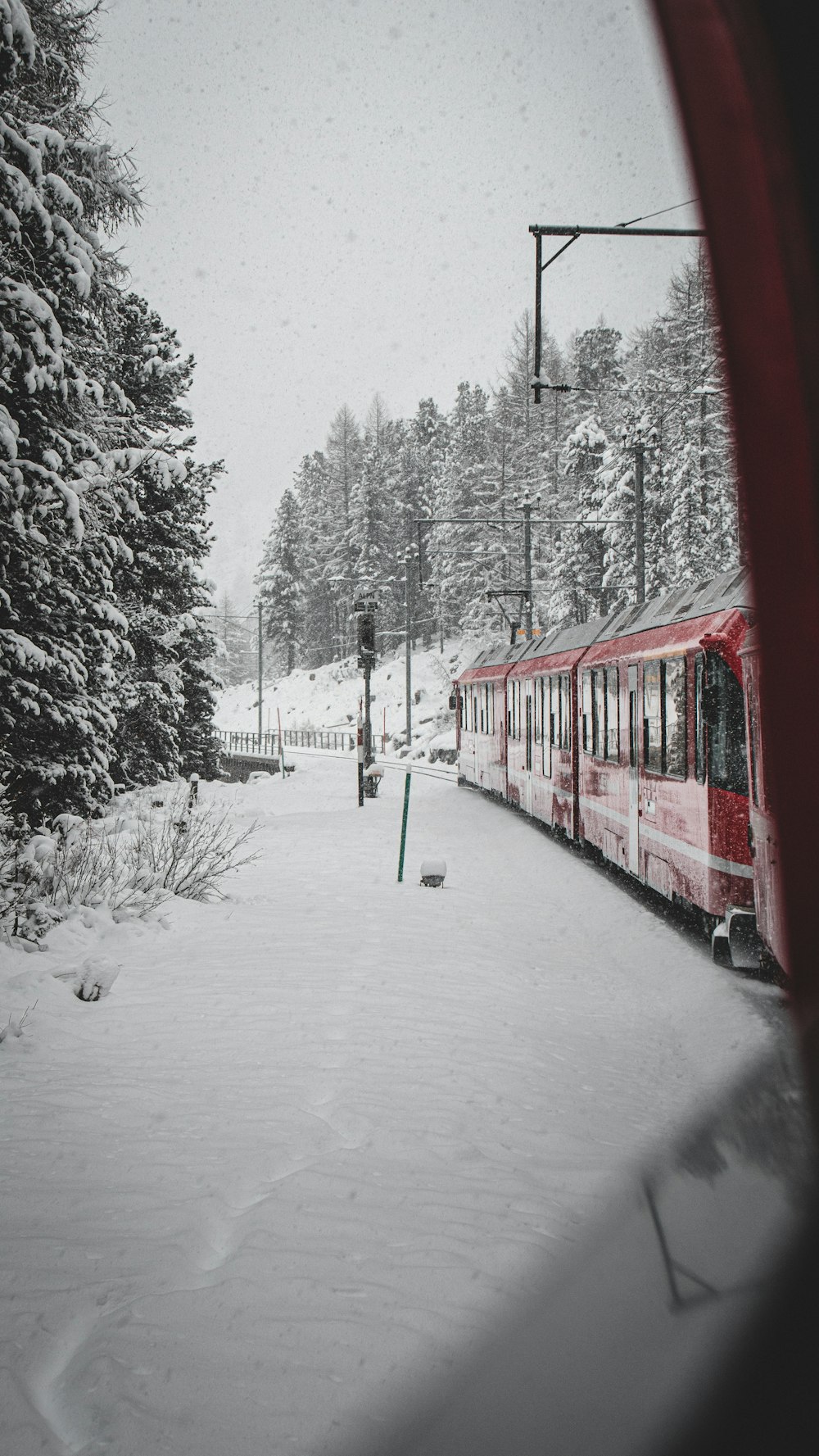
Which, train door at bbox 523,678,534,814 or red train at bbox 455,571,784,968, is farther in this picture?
train door at bbox 523,678,534,814

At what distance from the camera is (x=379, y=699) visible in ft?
187

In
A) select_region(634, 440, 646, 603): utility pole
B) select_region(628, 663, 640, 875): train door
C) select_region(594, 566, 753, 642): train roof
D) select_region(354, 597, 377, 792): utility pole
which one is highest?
select_region(634, 440, 646, 603): utility pole

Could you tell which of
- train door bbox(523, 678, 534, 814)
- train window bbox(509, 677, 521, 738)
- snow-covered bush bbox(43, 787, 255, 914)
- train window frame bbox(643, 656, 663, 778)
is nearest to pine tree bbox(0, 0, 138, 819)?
snow-covered bush bbox(43, 787, 255, 914)

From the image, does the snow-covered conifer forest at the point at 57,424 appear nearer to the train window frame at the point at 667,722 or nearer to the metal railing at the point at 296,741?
the train window frame at the point at 667,722

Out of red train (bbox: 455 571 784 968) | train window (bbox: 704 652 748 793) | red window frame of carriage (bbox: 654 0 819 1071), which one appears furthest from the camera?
train window (bbox: 704 652 748 793)

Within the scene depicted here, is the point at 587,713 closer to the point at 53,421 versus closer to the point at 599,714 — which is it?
the point at 599,714

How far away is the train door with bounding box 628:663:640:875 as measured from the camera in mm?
9680

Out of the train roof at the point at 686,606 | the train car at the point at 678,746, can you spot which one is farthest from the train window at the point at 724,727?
the train roof at the point at 686,606

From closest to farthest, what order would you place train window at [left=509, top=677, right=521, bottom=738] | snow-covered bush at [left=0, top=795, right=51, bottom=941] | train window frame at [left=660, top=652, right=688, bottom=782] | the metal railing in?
snow-covered bush at [left=0, top=795, right=51, bottom=941]
train window frame at [left=660, top=652, right=688, bottom=782]
train window at [left=509, top=677, right=521, bottom=738]
the metal railing

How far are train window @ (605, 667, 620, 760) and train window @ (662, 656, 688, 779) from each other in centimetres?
193

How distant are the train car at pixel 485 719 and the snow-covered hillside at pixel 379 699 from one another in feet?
48.0

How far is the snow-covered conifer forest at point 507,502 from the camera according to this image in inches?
1008

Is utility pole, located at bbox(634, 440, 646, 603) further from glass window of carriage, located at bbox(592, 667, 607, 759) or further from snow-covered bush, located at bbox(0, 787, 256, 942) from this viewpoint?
snow-covered bush, located at bbox(0, 787, 256, 942)

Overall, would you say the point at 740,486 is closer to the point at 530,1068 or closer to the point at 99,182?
the point at 530,1068
